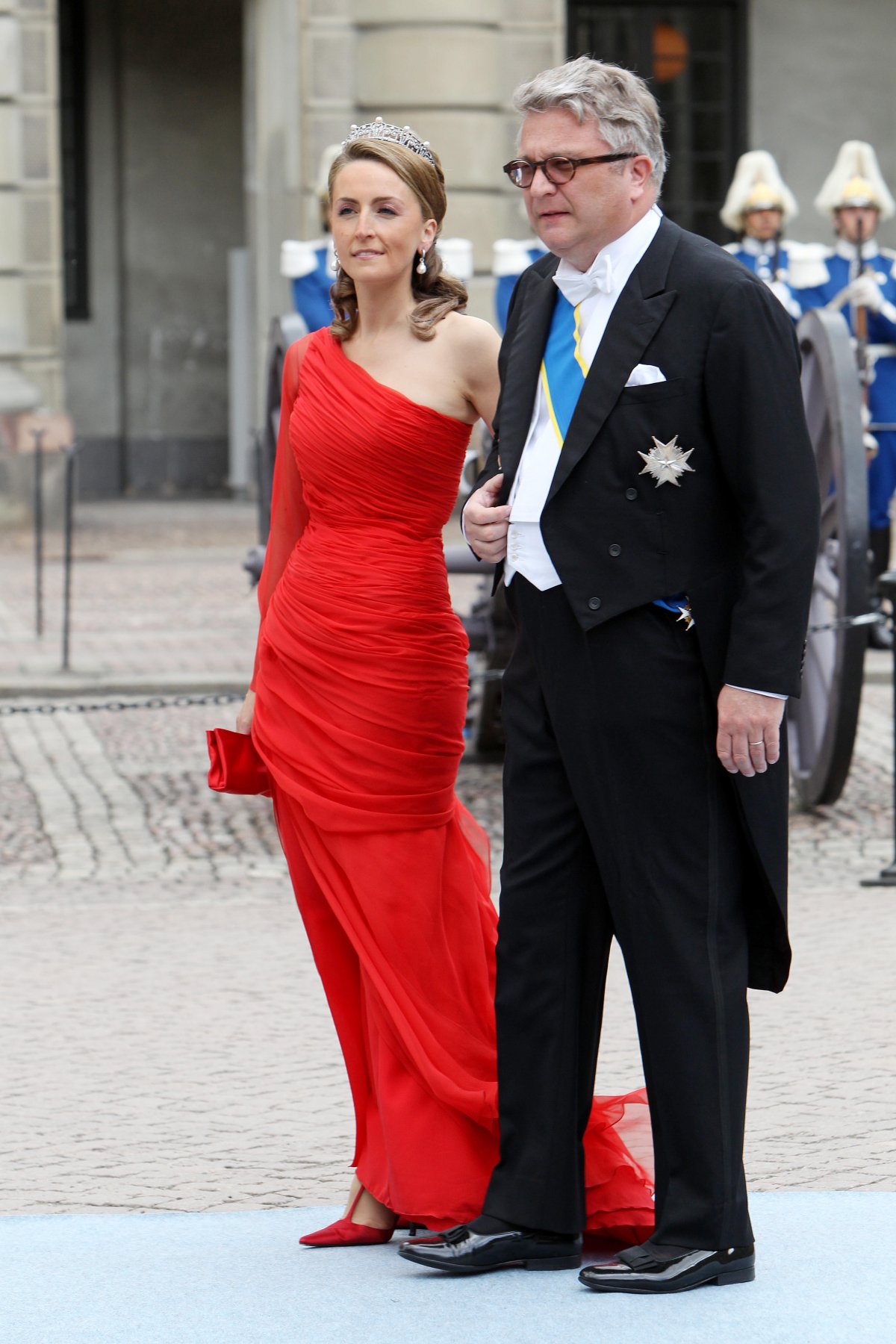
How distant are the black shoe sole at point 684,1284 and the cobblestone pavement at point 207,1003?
0.62m

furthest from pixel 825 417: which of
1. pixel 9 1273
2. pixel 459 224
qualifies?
pixel 459 224

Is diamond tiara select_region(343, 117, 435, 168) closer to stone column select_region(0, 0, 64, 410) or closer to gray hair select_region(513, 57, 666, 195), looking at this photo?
gray hair select_region(513, 57, 666, 195)

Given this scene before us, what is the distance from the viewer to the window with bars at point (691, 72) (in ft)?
56.9

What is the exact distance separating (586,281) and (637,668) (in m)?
0.55

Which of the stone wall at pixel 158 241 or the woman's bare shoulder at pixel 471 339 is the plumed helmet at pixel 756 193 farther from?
the woman's bare shoulder at pixel 471 339

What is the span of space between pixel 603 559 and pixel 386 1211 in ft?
3.65

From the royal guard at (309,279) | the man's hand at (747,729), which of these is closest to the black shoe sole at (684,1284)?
the man's hand at (747,729)

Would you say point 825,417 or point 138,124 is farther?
point 138,124

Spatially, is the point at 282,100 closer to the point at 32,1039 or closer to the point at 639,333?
the point at 32,1039

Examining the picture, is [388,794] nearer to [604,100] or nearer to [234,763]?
[234,763]

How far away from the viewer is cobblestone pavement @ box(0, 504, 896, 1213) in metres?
4.18

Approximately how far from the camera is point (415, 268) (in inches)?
149

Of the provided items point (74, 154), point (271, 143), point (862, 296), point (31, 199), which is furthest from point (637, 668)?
point (74, 154)

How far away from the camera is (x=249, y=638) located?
10672 mm
